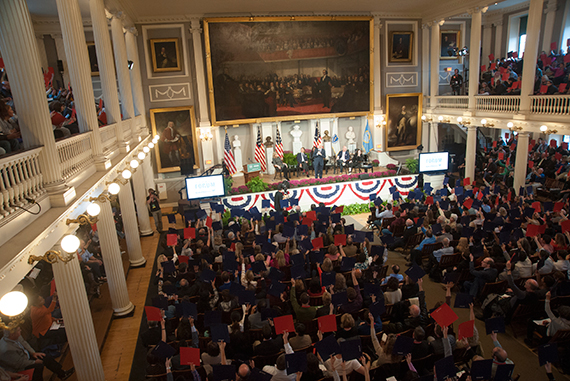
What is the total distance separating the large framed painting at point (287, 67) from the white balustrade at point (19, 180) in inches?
601

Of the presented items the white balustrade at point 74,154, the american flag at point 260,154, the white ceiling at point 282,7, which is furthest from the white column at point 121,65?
the american flag at point 260,154

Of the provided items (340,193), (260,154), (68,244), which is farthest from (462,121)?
(68,244)

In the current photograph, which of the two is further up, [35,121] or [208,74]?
[208,74]

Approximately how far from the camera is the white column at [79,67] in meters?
7.66

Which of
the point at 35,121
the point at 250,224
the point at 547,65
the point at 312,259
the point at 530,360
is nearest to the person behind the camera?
the point at 35,121

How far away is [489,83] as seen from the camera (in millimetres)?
20859

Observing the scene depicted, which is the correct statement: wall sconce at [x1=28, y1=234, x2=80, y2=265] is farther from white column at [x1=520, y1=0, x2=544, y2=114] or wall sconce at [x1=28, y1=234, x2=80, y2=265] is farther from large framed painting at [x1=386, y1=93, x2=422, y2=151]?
large framed painting at [x1=386, y1=93, x2=422, y2=151]

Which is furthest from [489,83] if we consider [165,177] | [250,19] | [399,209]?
[165,177]

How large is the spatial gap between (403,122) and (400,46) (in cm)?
438

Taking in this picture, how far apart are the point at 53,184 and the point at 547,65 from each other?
20450 mm

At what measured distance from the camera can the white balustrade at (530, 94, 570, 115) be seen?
1295 centimetres

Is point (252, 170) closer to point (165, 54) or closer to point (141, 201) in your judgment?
point (141, 201)

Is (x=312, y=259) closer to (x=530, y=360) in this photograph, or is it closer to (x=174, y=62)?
(x=530, y=360)

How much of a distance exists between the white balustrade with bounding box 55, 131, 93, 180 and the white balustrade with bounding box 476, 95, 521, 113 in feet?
52.1
